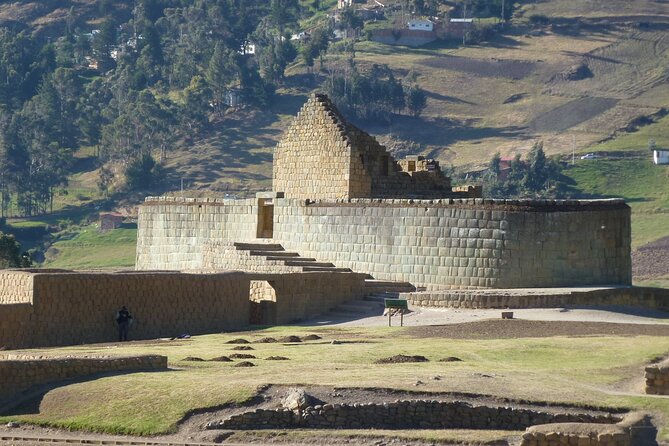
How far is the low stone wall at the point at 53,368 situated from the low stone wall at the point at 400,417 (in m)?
4.05

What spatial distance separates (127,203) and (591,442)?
328 feet

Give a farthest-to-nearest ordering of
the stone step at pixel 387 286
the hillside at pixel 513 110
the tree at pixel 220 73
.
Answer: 1. the tree at pixel 220 73
2. the hillside at pixel 513 110
3. the stone step at pixel 387 286

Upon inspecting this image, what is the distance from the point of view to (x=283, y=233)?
50.5 meters

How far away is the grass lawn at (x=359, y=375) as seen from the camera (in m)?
30.2

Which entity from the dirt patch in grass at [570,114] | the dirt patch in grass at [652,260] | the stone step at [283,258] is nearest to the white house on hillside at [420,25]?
the dirt patch in grass at [570,114]

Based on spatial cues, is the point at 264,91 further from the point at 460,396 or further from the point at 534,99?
the point at 460,396

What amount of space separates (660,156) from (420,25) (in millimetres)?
51635

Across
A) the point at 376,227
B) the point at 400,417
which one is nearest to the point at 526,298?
the point at 376,227

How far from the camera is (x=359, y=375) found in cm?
3181

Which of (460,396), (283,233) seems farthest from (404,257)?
(460,396)

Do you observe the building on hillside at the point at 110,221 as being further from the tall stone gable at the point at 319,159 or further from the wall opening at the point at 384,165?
the wall opening at the point at 384,165

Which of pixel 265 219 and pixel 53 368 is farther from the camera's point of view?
pixel 265 219

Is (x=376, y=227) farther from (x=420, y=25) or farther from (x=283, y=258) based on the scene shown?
(x=420, y=25)

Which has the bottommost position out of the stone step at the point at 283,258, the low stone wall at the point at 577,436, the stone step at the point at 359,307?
the low stone wall at the point at 577,436
